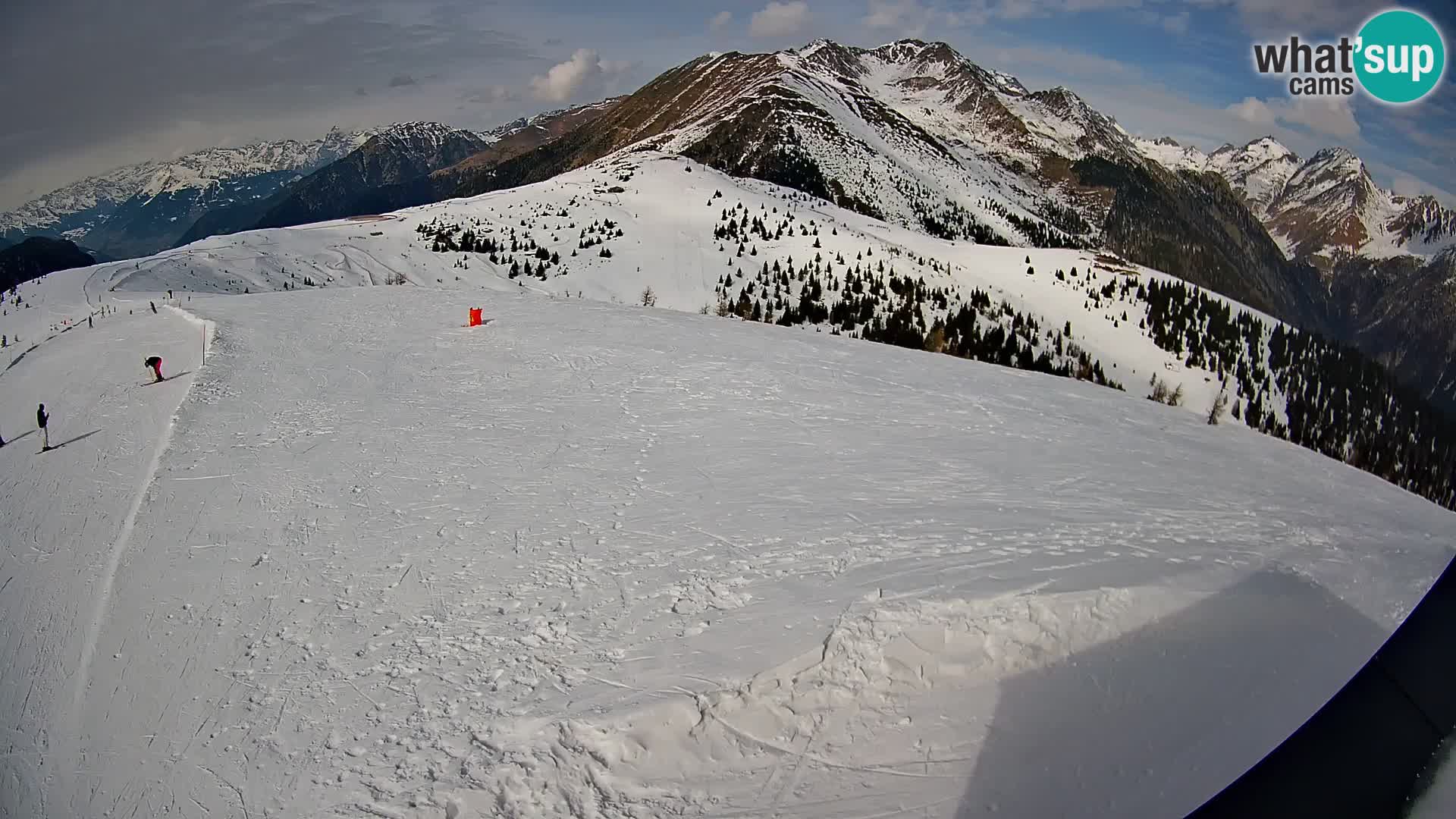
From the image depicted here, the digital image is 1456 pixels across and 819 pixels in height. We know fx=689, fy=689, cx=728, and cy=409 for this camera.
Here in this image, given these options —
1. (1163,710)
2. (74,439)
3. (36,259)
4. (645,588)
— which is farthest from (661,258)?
(36,259)

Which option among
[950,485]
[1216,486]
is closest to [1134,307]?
[1216,486]

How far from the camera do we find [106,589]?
7.00 m

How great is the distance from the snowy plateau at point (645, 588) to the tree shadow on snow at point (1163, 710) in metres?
0.03

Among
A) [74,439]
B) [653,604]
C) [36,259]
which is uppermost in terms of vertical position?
[36,259]

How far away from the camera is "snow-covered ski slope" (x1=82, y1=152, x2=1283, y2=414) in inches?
1124

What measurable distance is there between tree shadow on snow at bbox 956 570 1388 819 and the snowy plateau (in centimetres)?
3

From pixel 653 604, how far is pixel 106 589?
5.63 metres

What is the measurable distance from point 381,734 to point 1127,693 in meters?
5.64

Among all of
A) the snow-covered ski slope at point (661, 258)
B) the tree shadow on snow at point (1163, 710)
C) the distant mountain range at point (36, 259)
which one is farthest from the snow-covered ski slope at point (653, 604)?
the distant mountain range at point (36, 259)

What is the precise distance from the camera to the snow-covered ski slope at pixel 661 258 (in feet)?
93.7

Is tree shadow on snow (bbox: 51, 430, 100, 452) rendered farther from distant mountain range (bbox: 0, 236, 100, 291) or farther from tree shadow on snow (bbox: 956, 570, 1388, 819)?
distant mountain range (bbox: 0, 236, 100, 291)

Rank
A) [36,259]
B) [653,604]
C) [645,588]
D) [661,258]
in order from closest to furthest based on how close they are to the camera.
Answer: [653,604]
[645,588]
[661,258]
[36,259]

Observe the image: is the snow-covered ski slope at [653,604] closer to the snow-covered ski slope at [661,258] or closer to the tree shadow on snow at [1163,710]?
the tree shadow on snow at [1163,710]

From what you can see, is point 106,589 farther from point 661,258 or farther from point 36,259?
point 36,259
